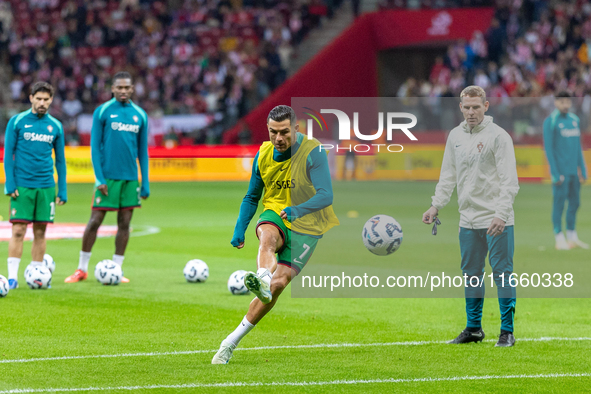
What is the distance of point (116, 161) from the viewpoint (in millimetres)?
11523

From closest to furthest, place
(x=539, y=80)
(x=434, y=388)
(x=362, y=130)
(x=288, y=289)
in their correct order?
(x=434, y=388) < (x=362, y=130) < (x=288, y=289) < (x=539, y=80)

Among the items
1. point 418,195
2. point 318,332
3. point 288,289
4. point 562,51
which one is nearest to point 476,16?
point 562,51

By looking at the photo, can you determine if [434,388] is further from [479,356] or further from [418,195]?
[418,195]

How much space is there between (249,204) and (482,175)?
79.1 inches

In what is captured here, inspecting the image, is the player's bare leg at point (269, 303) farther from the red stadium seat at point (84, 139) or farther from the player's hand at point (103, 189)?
the red stadium seat at point (84, 139)

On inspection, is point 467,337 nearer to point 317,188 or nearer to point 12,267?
point 317,188

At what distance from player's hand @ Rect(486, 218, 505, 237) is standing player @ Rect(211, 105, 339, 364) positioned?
129 centimetres

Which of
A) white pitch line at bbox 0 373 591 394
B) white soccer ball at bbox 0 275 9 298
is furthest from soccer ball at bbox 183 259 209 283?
white pitch line at bbox 0 373 591 394

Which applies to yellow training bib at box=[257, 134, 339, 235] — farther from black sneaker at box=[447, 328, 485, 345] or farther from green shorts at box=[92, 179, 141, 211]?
green shorts at box=[92, 179, 141, 211]

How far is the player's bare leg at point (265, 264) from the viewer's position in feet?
21.6

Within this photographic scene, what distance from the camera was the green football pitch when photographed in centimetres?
655

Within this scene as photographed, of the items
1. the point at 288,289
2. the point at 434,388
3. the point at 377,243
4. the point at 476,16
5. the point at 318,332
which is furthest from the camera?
the point at 476,16

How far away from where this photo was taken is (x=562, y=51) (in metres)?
31.7

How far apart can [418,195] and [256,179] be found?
60.3 ft
